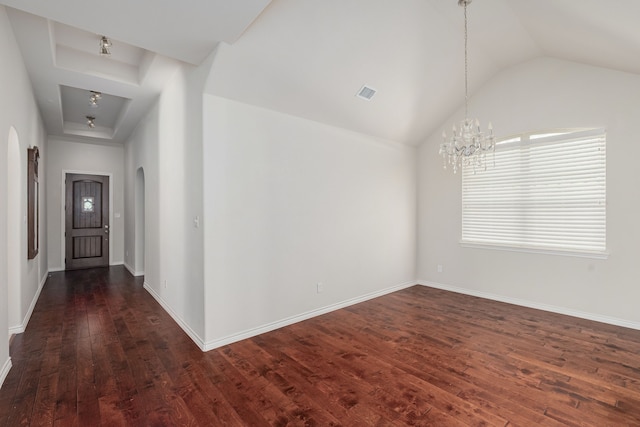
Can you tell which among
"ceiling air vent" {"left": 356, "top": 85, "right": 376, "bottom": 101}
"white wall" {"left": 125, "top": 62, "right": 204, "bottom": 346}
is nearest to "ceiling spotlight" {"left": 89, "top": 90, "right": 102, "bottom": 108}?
"white wall" {"left": 125, "top": 62, "right": 204, "bottom": 346}

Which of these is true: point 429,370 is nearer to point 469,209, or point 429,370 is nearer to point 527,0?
point 469,209

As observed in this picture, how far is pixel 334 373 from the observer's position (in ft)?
8.55

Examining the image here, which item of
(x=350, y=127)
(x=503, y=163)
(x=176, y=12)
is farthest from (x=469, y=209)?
(x=176, y=12)

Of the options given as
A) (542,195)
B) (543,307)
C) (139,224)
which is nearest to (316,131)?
(542,195)

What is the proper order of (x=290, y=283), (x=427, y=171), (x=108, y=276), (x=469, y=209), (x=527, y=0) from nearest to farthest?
1. (x=527, y=0)
2. (x=290, y=283)
3. (x=469, y=209)
4. (x=427, y=171)
5. (x=108, y=276)

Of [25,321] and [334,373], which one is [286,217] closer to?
[334,373]

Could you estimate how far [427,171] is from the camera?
557cm

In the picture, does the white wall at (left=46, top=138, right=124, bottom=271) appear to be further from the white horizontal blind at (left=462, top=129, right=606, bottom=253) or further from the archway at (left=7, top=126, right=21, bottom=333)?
the white horizontal blind at (left=462, top=129, right=606, bottom=253)

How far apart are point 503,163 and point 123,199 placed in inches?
321

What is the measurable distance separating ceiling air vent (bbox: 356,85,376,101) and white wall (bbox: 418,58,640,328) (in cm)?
200

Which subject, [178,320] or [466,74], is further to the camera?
[466,74]

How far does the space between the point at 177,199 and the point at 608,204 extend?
536 cm

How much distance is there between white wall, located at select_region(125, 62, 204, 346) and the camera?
320cm

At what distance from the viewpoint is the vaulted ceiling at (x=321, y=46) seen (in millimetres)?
2398
